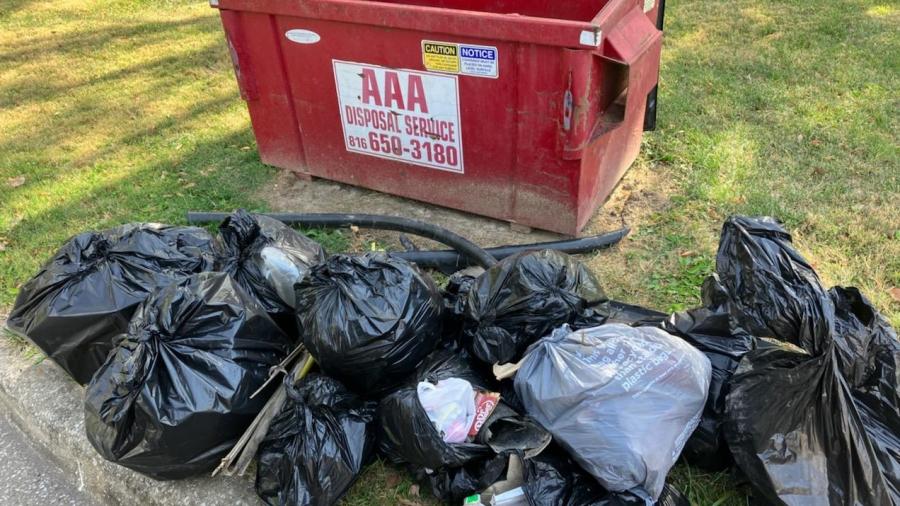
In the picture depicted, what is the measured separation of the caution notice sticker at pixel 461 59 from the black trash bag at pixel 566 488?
1.82 m

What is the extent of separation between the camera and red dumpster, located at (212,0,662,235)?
2936 millimetres

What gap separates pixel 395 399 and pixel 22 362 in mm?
1935

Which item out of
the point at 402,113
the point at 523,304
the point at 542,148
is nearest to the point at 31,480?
the point at 523,304

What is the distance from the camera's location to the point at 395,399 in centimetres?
212

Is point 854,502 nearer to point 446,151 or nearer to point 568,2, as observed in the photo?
point 446,151

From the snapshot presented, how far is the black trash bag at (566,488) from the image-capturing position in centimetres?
193

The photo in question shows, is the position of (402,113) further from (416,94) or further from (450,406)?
(450,406)

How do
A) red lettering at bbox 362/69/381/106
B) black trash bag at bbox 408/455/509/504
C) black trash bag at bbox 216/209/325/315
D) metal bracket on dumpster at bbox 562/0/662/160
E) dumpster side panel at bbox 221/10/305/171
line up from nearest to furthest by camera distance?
black trash bag at bbox 408/455/509/504
black trash bag at bbox 216/209/325/315
metal bracket on dumpster at bbox 562/0/662/160
red lettering at bbox 362/69/381/106
dumpster side panel at bbox 221/10/305/171

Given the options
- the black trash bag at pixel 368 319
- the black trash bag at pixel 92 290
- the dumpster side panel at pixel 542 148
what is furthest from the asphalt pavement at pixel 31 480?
the dumpster side panel at pixel 542 148

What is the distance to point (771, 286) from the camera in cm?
193

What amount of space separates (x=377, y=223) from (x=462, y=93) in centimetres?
87

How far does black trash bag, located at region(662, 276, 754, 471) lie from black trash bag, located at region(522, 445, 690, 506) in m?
0.22

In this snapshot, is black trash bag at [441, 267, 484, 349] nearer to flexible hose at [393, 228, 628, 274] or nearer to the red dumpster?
flexible hose at [393, 228, 628, 274]

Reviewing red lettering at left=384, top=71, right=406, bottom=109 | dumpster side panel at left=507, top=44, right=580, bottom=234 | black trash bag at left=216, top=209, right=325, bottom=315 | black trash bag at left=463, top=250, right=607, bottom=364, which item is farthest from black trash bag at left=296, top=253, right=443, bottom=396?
red lettering at left=384, top=71, right=406, bottom=109
